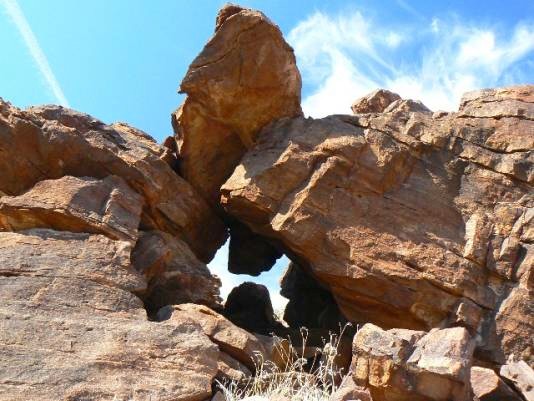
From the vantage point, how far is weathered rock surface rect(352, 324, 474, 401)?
25.2 feet

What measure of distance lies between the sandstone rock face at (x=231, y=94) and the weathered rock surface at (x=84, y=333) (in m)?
4.40

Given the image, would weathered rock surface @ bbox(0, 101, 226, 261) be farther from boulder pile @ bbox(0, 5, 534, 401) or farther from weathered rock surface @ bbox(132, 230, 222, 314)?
weathered rock surface @ bbox(132, 230, 222, 314)

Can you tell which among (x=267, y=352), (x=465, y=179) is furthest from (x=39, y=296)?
(x=465, y=179)

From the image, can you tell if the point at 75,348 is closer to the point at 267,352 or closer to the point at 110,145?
the point at 267,352

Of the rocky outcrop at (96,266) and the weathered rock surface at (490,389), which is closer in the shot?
the rocky outcrop at (96,266)

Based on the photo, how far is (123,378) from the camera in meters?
8.36

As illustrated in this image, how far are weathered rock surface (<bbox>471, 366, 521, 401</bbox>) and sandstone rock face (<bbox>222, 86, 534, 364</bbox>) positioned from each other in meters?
3.16

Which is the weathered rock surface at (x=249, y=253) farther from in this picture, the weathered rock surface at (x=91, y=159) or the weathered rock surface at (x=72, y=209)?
the weathered rock surface at (x=72, y=209)

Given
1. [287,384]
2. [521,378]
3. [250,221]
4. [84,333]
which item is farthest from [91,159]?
[521,378]

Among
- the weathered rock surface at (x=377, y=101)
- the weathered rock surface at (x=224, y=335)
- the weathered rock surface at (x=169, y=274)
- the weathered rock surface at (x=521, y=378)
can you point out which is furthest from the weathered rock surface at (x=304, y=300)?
the weathered rock surface at (x=521, y=378)

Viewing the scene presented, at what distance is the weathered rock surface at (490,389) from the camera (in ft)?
29.0

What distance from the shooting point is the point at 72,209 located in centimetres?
1096

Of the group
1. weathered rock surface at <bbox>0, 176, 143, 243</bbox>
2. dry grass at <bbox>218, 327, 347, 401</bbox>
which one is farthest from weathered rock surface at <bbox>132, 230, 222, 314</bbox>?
dry grass at <bbox>218, 327, 347, 401</bbox>

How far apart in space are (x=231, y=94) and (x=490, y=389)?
8.10 meters
